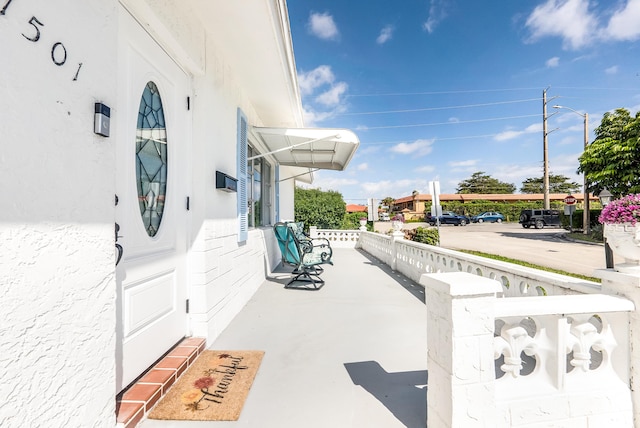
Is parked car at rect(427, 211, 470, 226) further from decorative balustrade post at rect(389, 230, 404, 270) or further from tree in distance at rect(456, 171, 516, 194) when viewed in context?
tree in distance at rect(456, 171, 516, 194)

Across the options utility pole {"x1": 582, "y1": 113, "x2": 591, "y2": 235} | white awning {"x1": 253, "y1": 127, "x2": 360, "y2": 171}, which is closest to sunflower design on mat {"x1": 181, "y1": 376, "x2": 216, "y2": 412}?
white awning {"x1": 253, "y1": 127, "x2": 360, "y2": 171}

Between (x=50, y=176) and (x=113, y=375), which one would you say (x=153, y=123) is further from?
(x=113, y=375)

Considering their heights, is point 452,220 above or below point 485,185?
below

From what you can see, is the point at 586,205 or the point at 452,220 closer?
the point at 586,205

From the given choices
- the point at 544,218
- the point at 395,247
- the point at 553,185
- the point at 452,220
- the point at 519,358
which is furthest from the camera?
the point at 553,185

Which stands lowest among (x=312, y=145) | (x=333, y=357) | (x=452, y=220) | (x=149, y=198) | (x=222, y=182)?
(x=333, y=357)

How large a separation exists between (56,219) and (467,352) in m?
1.97

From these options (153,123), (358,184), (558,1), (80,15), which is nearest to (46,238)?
(80,15)

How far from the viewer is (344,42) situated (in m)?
13.0

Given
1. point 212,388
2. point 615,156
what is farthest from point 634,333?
point 615,156

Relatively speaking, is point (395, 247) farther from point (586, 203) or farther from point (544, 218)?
point (544, 218)

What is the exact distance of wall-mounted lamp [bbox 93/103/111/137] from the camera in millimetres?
1392

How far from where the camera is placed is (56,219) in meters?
1.19

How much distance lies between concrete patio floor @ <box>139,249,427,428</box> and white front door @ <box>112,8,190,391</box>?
1.77 ft
